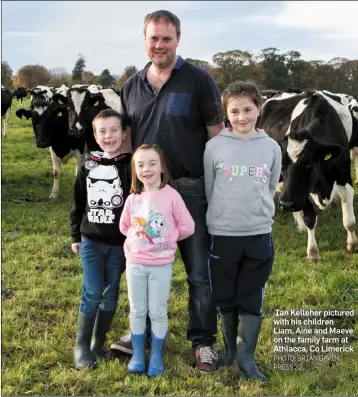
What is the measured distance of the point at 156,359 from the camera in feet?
11.1

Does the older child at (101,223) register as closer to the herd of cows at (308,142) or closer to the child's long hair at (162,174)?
the child's long hair at (162,174)

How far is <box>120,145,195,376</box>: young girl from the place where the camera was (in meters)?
3.23

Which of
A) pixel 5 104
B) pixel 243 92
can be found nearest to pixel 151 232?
pixel 243 92

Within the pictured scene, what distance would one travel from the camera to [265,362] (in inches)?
142

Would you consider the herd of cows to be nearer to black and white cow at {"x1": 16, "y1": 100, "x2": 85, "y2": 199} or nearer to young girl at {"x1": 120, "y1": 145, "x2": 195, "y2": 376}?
black and white cow at {"x1": 16, "y1": 100, "x2": 85, "y2": 199}

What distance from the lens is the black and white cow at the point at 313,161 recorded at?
17.9 ft

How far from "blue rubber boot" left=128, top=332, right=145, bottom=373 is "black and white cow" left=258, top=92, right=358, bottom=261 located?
2631mm

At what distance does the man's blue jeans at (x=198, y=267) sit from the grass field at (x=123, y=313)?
24 cm

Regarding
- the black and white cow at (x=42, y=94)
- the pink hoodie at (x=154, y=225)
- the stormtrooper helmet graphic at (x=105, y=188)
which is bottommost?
the pink hoodie at (x=154, y=225)

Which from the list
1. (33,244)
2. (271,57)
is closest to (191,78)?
(33,244)

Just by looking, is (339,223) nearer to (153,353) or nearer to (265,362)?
(265,362)

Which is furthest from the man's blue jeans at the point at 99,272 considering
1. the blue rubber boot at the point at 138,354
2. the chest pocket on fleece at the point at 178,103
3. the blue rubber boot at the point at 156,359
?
the chest pocket on fleece at the point at 178,103

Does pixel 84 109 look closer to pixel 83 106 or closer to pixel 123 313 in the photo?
pixel 83 106

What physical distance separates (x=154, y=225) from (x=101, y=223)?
403 millimetres
